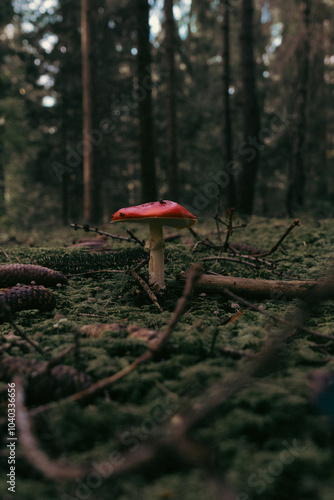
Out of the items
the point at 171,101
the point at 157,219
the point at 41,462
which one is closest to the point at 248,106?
the point at 171,101

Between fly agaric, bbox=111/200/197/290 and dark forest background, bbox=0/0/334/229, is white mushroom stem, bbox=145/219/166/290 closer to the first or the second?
fly agaric, bbox=111/200/197/290

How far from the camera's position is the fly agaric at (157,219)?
199 centimetres

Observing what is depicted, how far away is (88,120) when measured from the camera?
9.35 meters

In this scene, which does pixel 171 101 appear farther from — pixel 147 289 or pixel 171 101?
pixel 147 289

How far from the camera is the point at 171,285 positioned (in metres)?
2.38

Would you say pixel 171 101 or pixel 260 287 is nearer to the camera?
pixel 260 287

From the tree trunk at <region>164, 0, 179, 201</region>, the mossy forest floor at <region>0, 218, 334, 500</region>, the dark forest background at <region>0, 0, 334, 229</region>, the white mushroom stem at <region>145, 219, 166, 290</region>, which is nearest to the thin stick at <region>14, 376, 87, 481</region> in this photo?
the mossy forest floor at <region>0, 218, 334, 500</region>

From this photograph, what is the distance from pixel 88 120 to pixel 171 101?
129 inches

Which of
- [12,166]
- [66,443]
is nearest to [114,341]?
[66,443]

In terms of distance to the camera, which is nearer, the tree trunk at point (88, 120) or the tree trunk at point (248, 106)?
the tree trunk at point (248, 106)

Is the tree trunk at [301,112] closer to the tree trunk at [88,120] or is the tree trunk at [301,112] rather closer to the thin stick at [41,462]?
the tree trunk at [88,120]

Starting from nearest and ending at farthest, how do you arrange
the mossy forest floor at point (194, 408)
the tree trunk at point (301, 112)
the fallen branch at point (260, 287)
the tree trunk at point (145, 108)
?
the mossy forest floor at point (194, 408) → the fallen branch at point (260, 287) → the tree trunk at point (145, 108) → the tree trunk at point (301, 112)

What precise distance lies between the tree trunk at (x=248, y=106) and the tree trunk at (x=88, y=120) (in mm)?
4231

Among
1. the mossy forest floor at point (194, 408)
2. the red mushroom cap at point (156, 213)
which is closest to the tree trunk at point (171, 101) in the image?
the red mushroom cap at point (156, 213)
